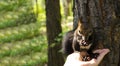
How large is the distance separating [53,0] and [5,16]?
1.42 meters

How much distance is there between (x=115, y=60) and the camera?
2.75 meters

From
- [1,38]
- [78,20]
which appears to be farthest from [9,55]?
[78,20]

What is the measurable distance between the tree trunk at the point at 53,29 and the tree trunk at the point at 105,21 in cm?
435

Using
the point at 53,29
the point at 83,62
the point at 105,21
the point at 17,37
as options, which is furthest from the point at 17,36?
the point at 83,62

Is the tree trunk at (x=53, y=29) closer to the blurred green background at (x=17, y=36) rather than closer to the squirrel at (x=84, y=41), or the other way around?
the blurred green background at (x=17, y=36)

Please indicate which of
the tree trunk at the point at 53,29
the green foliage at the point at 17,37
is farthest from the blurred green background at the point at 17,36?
the tree trunk at the point at 53,29

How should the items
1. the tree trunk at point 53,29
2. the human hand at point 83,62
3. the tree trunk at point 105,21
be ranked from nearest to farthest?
the human hand at point 83,62 → the tree trunk at point 105,21 → the tree trunk at point 53,29

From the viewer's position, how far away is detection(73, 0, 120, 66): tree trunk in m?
2.63

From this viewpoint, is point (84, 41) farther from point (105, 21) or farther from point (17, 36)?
point (17, 36)

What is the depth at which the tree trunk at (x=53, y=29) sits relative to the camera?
725 cm

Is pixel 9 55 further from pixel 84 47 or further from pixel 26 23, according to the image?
pixel 84 47

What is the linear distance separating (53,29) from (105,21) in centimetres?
487

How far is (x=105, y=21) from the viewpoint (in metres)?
2.65

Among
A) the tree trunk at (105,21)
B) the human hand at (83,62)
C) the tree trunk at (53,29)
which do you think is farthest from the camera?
the tree trunk at (53,29)
